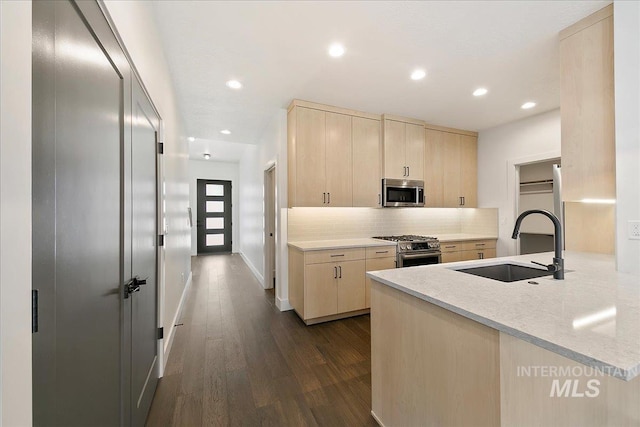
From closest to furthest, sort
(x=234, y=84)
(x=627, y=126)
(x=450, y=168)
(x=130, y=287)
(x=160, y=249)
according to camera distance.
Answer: (x=130, y=287) → (x=627, y=126) → (x=160, y=249) → (x=234, y=84) → (x=450, y=168)

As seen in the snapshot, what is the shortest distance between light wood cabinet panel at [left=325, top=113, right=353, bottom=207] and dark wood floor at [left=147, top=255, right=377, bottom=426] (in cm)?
164

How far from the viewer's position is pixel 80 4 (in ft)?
2.77

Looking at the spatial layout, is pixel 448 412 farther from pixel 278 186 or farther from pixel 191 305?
pixel 191 305

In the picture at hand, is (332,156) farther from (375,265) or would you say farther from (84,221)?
(84,221)

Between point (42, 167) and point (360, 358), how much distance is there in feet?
8.23

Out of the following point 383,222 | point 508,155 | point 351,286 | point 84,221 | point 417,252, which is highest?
point 508,155

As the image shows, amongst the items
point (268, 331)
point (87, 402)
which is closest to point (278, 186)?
point (268, 331)

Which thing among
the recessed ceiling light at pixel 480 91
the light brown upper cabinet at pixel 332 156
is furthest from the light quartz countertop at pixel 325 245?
the recessed ceiling light at pixel 480 91

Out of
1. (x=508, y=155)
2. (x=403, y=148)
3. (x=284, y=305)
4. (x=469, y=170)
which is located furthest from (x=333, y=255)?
(x=508, y=155)

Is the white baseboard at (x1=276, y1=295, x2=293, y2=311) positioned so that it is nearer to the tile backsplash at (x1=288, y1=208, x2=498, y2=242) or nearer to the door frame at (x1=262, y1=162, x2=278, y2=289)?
the tile backsplash at (x1=288, y1=208, x2=498, y2=242)

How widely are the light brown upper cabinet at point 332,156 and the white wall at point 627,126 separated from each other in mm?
2411

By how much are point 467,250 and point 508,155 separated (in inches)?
67.3

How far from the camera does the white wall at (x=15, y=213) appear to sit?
0.50 m

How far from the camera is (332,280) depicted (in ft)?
10.5
